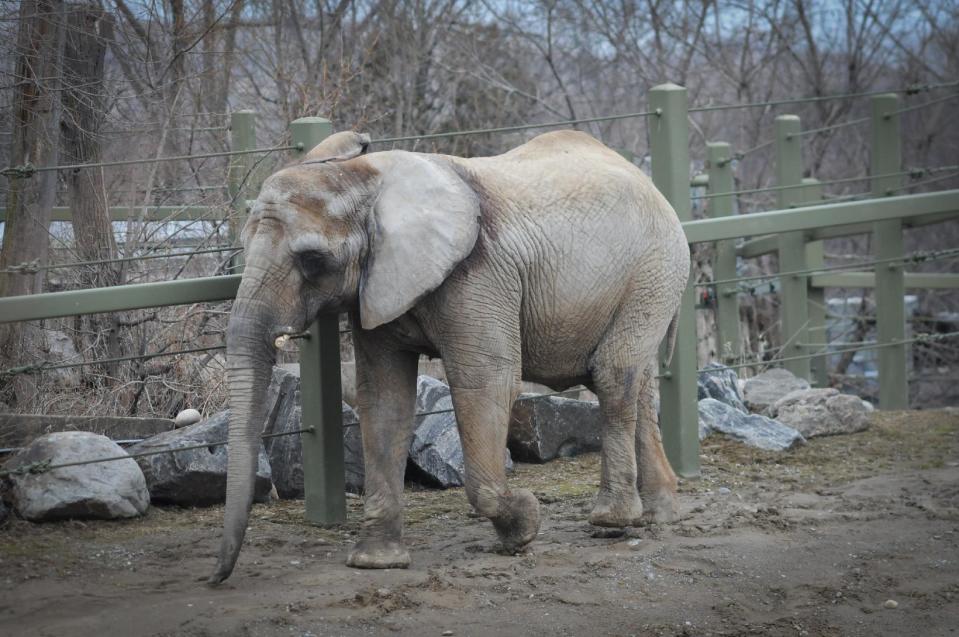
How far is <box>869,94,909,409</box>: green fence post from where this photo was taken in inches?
364

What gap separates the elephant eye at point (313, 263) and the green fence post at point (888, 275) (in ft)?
18.3

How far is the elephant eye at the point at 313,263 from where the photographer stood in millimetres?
4680

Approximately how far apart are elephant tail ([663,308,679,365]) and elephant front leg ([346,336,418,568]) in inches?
54.3

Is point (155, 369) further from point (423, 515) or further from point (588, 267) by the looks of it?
point (588, 267)

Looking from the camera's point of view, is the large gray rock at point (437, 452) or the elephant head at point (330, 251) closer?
the elephant head at point (330, 251)

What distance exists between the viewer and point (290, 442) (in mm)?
6352

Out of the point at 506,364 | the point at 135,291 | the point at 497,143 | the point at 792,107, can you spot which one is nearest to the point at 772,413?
the point at 506,364

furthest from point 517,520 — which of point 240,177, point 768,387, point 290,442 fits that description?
point 768,387

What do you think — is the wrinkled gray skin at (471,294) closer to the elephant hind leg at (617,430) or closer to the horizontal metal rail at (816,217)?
the elephant hind leg at (617,430)

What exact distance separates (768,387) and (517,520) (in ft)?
14.0

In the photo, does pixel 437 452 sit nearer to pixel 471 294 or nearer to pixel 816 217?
pixel 471 294

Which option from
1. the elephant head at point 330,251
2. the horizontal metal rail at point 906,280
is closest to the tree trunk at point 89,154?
the elephant head at point 330,251

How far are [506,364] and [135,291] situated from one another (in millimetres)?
1509

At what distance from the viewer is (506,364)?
197 inches
